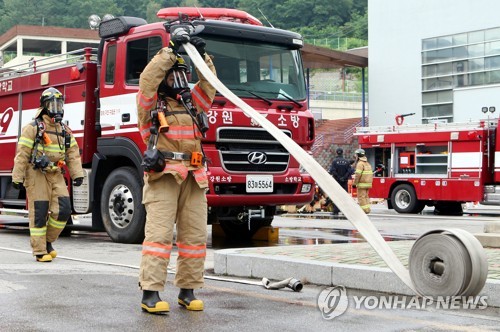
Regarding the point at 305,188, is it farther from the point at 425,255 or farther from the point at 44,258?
the point at 425,255

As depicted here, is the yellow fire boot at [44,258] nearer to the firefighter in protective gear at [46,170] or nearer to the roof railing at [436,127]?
the firefighter in protective gear at [46,170]

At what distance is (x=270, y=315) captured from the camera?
577cm

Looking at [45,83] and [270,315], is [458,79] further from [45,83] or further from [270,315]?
[270,315]

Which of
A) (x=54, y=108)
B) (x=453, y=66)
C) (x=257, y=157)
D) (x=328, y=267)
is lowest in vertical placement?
(x=328, y=267)

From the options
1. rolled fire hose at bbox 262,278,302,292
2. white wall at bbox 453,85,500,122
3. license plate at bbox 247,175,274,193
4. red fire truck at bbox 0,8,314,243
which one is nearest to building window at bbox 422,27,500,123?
white wall at bbox 453,85,500,122

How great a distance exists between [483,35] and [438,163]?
1514 cm

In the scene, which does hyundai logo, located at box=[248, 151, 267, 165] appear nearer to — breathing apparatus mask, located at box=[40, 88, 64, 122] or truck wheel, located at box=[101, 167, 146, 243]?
truck wheel, located at box=[101, 167, 146, 243]

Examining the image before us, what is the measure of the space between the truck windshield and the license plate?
106cm

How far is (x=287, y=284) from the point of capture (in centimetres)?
693

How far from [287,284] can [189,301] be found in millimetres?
1224

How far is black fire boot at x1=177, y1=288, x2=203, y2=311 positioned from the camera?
5898 mm

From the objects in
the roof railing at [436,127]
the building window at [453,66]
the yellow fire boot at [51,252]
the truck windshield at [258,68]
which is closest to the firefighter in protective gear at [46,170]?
the yellow fire boot at [51,252]

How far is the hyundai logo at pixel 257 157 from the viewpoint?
10.8m

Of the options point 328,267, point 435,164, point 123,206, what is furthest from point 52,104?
point 435,164
